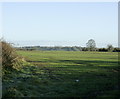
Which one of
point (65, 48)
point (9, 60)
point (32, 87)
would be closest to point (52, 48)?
point (65, 48)

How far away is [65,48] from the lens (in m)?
95.9

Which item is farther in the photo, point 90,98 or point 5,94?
point 5,94

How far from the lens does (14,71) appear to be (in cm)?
1756

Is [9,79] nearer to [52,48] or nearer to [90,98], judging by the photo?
[90,98]

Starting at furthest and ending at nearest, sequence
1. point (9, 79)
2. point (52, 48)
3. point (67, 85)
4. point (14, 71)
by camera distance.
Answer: point (52, 48) < point (14, 71) < point (9, 79) < point (67, 85)

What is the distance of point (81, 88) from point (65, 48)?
276ft

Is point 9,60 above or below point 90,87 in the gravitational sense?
above

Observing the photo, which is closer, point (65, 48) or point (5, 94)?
point (5, 94)

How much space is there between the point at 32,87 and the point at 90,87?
3.14 metres

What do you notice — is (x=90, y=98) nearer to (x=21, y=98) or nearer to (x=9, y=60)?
(x=21, y=98)

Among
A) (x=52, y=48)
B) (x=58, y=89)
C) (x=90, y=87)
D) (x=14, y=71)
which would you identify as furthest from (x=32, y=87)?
(x=52, y=48)

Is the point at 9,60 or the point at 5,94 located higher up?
the point at 9,60

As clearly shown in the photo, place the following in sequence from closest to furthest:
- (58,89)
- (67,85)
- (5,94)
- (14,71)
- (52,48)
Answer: (5,94)
(58,89)
(67,85)
(14,71)
(52,48)

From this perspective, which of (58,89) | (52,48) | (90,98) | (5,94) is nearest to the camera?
(90,98)
